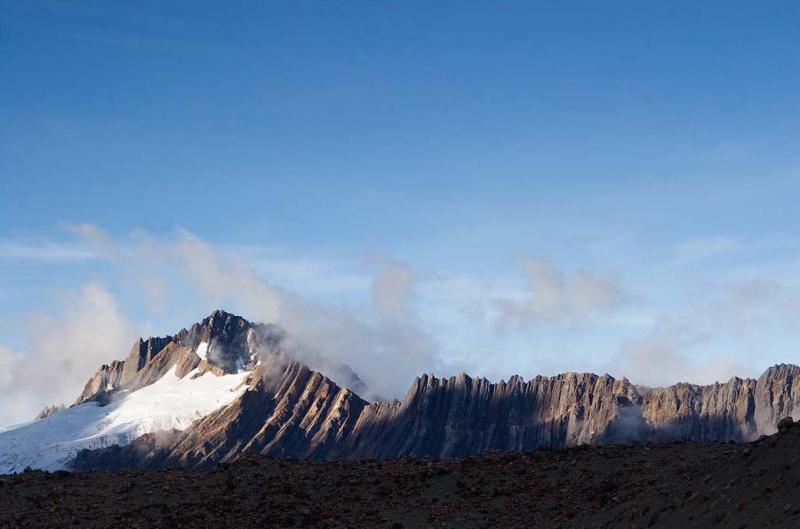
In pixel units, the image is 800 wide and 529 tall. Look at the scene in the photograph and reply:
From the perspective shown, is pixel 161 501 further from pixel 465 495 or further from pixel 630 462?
pixel 630 462

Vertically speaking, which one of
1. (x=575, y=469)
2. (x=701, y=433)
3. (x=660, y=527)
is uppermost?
(x=701, y=433)

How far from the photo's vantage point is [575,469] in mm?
52625

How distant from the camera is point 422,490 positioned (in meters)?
52.6

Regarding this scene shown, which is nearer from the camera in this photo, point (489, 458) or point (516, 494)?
point (516, 494)

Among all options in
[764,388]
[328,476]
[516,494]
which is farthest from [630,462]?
[764,388]

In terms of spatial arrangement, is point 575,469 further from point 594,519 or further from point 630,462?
point 594,519

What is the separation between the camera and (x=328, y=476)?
2164 inches

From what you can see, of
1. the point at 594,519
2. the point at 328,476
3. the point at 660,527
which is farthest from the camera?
the point at 328,476

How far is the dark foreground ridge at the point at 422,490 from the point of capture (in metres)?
43.8

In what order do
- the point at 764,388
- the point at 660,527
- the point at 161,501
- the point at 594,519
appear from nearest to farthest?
the point at 660,527
the point at 594,519
the point at 161,501
the point at 764,388

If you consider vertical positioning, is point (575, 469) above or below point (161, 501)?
above

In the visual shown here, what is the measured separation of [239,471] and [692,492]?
25.5m

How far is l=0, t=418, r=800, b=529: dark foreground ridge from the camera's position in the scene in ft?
144

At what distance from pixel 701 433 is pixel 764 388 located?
16.3m
